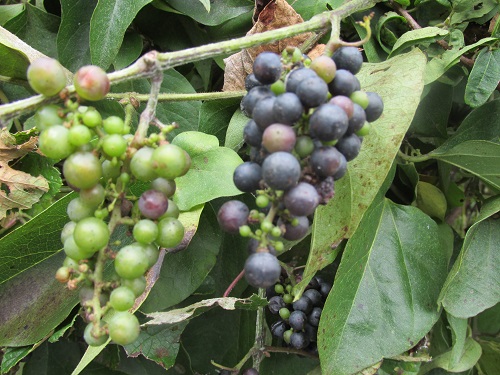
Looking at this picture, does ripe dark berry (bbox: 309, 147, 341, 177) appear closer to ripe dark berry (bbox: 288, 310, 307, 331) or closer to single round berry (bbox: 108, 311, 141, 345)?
single round berry (bbox: 108, 311, 141, 345)

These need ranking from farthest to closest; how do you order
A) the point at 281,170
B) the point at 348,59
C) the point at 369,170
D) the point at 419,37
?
the point at 419,37, the point at 369,170, the point at 348,59, the point at 281,170

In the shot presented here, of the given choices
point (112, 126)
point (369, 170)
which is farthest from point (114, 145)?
point (369, 170)

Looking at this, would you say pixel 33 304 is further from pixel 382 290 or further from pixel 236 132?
pixel 382 290

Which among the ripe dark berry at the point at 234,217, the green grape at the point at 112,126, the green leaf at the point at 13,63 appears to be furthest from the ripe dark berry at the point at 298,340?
the green leaf at the point at 13,63

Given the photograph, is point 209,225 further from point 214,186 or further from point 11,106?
point 11,106

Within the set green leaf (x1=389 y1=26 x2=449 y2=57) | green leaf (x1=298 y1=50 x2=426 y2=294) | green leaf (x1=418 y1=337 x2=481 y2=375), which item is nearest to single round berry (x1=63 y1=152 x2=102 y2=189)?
green leaf (x1=298 y1=50 x2=426 y2=294)

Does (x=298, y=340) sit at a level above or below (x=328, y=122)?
below

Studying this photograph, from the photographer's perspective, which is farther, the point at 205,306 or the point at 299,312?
the point at 299,312
